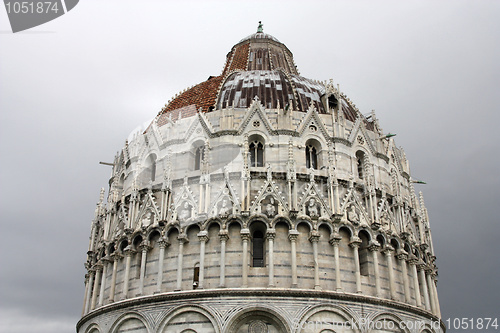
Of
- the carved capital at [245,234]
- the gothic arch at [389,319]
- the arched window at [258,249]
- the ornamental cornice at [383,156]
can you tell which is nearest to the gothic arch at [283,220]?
the arched window at [258,249]

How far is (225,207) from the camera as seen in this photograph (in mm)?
24688

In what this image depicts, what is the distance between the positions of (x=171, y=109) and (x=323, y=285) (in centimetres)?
1478

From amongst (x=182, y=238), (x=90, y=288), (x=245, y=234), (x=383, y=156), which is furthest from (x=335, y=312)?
(x=90, y=288)

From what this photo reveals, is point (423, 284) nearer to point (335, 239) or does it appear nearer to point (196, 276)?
point (335, 239)

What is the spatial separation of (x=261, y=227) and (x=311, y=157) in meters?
5.18

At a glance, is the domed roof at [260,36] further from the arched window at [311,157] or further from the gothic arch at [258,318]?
the gothic arch at [258,318]

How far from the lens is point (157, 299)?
23.4m

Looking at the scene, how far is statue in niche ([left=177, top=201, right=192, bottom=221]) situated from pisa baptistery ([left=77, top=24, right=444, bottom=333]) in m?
0.07

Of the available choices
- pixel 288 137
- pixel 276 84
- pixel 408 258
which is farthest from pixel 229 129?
pixel 408 258

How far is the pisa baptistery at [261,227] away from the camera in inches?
901

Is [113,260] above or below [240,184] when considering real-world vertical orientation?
below

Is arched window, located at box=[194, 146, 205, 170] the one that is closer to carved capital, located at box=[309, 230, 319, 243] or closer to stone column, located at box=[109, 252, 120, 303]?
stone column, located at box=[109, 252, 120, 303]

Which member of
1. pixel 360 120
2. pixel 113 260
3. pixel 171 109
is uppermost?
pixel 171 109

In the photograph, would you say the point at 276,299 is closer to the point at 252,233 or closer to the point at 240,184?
the point at 252,233
